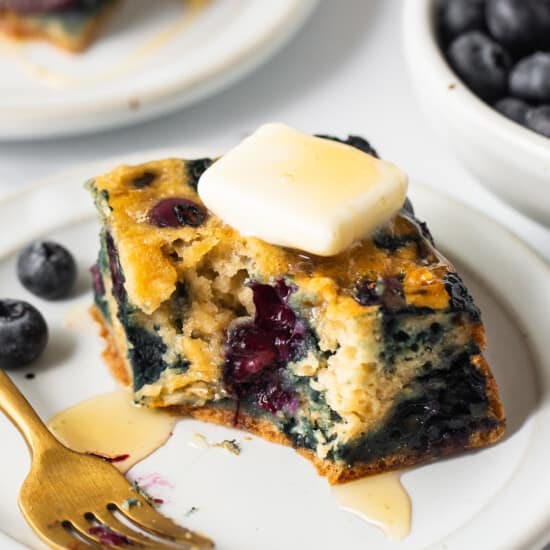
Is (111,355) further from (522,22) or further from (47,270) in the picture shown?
(522,22)

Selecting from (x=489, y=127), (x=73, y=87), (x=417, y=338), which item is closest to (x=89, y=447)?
(x=417, y=338)

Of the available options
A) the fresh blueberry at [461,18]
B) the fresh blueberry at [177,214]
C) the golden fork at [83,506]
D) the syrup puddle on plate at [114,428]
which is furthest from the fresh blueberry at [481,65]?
the golden fork at [83,506]

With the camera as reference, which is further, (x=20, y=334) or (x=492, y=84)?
(x=492, y=84)

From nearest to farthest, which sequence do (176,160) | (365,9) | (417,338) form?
(417,338), (176,160), (365,9)

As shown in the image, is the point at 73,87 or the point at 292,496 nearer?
the point at 292,496

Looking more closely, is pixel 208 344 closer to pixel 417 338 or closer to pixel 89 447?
pixel 89 447

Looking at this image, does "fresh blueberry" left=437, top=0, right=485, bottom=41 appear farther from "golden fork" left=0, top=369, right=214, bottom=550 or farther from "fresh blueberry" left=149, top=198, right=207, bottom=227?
"golden fork" left=0, top=369, right=214, bottom=550

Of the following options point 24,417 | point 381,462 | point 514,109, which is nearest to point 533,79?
point 514,109
